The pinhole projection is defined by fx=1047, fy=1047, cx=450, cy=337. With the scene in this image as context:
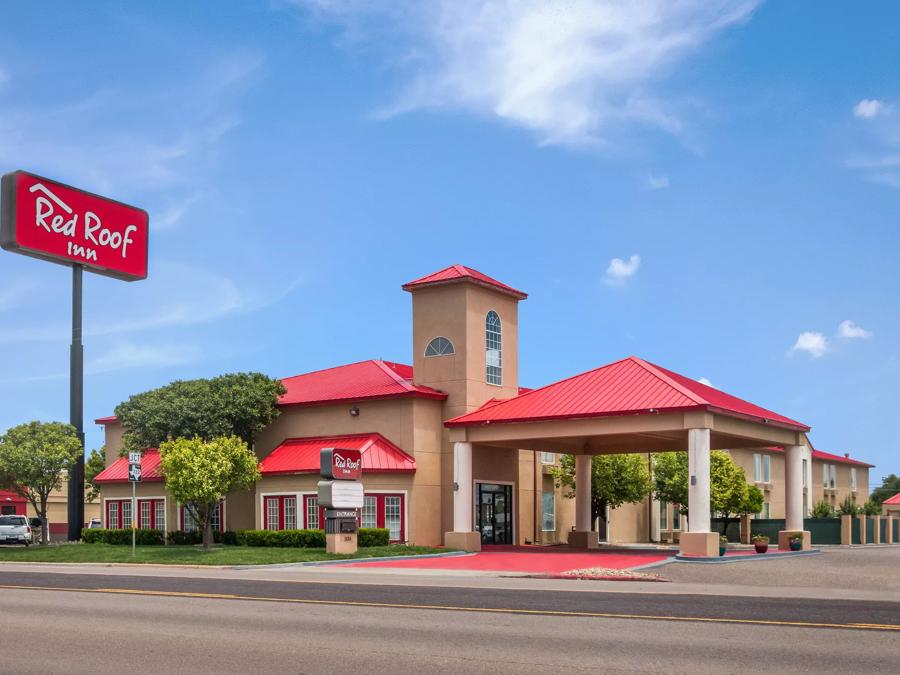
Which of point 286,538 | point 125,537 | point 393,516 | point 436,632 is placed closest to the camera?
point 436,632

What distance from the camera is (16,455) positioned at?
43.6 meters

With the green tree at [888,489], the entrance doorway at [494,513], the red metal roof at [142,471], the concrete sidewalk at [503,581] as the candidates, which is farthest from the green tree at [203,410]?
the green tree at [888,489]

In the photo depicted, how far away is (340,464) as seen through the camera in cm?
3644

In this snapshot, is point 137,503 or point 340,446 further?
point 137,503

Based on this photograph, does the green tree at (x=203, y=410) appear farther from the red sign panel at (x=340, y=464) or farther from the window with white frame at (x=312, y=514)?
the red sign panel at (x=340, y=464)

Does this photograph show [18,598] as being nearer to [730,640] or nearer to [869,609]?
[730,640]

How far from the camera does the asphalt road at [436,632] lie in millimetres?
11414

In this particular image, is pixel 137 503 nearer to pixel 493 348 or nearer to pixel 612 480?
pixel 493 348

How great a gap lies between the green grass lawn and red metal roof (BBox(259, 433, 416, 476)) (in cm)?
377

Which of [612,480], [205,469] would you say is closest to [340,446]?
[205,469]

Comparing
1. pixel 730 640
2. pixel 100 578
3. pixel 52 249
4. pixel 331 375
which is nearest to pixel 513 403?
pixel 331 375

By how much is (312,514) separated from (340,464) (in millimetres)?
7140

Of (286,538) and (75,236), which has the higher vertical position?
(75,236)

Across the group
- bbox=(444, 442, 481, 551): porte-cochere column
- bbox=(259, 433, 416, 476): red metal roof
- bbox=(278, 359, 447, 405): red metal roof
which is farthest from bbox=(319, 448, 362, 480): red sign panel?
bbox=(278, 359, 447, 405): red metal roof
